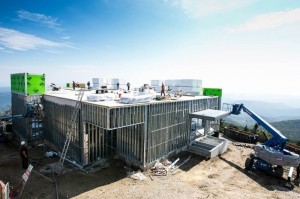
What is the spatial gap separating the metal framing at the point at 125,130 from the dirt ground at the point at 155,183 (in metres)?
1.55

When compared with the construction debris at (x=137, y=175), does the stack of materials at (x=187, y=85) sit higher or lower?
higher

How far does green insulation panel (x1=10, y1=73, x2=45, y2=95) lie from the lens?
2198cm

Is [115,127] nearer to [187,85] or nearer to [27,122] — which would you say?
[27,122]

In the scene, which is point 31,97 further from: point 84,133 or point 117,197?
point 117,197

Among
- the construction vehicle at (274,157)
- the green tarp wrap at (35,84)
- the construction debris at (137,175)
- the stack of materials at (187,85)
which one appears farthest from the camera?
the stack of materials at (187,85)

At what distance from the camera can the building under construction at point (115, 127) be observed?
16172 mm

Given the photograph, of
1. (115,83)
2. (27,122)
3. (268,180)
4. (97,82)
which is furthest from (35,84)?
(268,180)

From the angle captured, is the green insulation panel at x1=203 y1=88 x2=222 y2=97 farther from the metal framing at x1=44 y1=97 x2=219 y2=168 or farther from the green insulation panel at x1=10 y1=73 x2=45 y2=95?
the green insulation panel at x1=10 y1=73 x2=45 y2=95

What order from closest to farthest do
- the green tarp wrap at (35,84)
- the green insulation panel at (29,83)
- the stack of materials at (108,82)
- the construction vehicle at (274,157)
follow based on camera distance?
the construction vehicle at (274,157) < the green insulation panel at (29,83) < the green tarp wrap at (35,84) < the stack of materials at (108,82)

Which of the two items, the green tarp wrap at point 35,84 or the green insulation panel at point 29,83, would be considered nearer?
the green insulation panel at point 29,83

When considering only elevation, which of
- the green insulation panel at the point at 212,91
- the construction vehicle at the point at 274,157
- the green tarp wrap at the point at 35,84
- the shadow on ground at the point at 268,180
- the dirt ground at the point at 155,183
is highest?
the green tarp wrap at the point at 35,84

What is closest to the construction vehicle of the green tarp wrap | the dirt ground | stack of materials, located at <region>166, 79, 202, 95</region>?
the dirt ground

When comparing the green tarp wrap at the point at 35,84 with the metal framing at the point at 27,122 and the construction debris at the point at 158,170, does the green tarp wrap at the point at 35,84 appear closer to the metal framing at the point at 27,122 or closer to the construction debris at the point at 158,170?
the metal framing at the point at 27,122

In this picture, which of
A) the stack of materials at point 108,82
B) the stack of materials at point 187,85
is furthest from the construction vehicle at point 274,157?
the stack of materials at point 108,82
